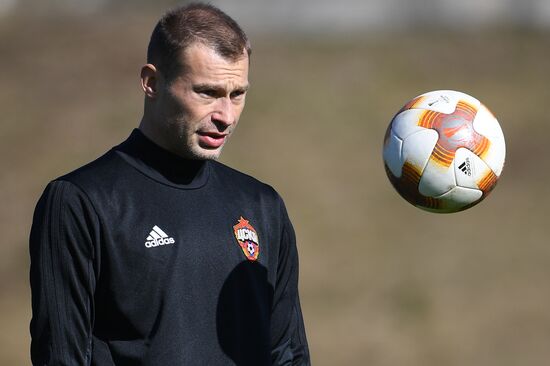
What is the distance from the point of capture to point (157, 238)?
161 inches

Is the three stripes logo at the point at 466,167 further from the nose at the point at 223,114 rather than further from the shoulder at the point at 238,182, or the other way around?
the nose at the point at 223,114

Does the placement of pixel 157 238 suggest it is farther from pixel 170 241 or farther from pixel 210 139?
pixel 210 139

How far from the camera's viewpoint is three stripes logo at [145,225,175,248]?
13.3ft

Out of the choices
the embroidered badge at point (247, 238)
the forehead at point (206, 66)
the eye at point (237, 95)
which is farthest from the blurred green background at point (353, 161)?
the forehead at point (206, 66)

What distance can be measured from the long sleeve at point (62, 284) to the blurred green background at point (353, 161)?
9.82 meters

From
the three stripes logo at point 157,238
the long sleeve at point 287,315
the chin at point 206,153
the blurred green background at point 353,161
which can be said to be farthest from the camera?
the blurred green background at point 353,161

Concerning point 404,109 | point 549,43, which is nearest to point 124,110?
point 549,43

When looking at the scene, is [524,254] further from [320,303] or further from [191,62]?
[191,62]

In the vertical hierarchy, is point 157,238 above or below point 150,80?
below

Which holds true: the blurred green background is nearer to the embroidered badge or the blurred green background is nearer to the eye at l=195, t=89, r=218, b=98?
the embroidered badge

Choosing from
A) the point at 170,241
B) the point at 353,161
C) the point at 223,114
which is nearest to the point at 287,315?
the point at 170,241

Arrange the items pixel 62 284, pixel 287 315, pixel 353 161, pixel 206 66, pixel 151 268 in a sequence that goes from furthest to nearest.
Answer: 1. pixel 353 161
2. pixel 287 315
3. pixel 206 66
4. pixel 151 268
5. pixel 62 284

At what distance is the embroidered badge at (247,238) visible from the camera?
4.34 m

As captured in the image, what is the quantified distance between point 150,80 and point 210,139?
0.38 metres
